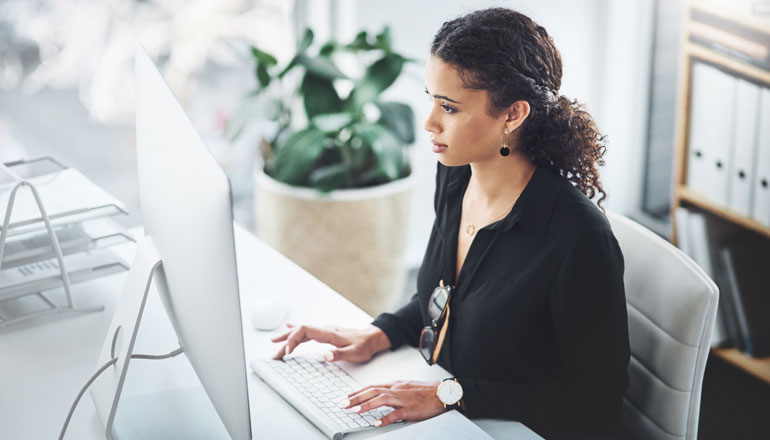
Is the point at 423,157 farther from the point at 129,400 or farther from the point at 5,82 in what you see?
the point at 129,400

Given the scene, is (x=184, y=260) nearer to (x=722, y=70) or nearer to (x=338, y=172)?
(x=338, y=172)

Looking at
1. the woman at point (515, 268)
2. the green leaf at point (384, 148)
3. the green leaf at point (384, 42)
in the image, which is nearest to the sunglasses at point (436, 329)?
the woman at point (515, 268)

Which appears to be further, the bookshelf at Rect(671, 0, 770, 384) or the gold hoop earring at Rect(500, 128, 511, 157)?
the bookshelf at Rect(671, 0, 770, 384)

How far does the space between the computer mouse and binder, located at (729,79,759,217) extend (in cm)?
155

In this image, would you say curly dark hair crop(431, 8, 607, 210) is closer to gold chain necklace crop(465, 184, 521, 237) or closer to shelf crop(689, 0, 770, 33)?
gold chain necklace crop(465, 184, 521, 237)

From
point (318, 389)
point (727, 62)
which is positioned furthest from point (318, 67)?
point (318, 389)

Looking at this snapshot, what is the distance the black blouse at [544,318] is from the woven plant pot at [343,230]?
1138mm

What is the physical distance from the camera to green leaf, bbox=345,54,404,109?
2498mm

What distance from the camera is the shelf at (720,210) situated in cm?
243

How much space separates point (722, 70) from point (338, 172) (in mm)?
1130

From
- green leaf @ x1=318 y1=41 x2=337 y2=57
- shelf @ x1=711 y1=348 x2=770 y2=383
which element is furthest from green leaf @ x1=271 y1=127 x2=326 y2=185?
shelf @ x1=711 y1=348 x2=770 y2=383

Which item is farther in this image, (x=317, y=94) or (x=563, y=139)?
(x=317, y=94)

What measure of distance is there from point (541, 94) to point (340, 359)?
0.52 m

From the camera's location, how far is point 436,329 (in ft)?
4.63
